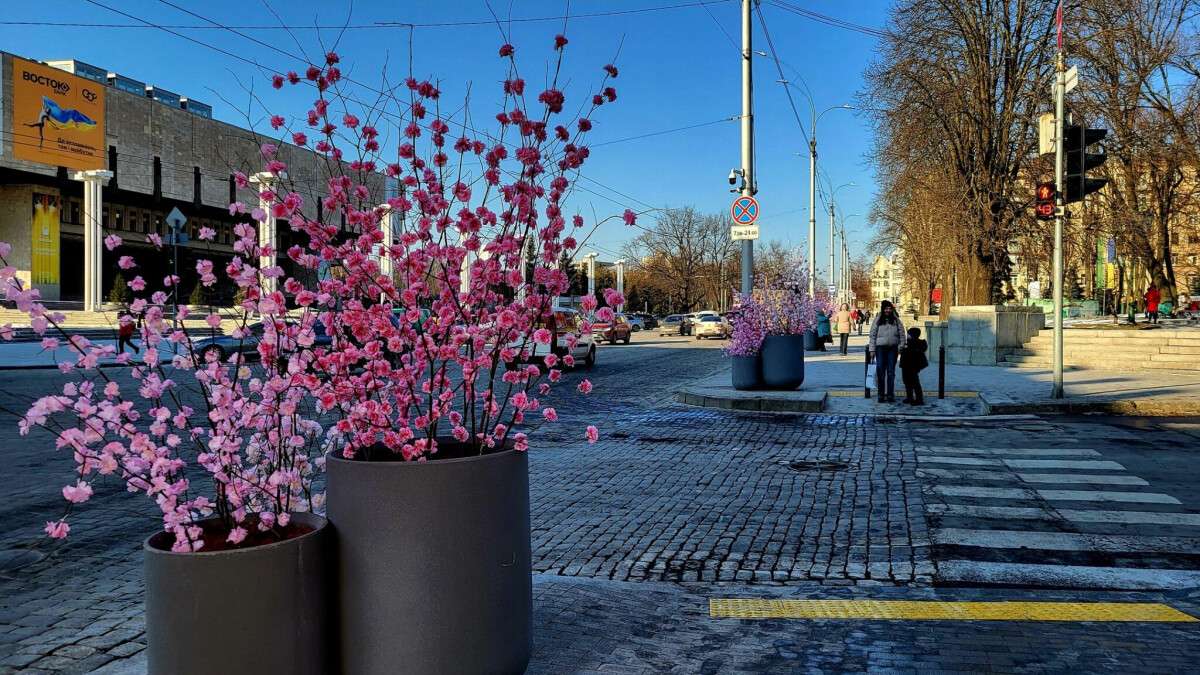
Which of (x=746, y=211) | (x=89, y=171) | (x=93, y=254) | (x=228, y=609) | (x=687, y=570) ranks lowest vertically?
(x=687, y=570)

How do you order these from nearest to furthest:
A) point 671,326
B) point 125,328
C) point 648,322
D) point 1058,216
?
1. point 125,328
2. point 1058,216
3. point 671,326
4. point 648,322

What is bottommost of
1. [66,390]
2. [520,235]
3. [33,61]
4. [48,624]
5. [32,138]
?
[48,624]

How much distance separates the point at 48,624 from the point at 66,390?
2.07m

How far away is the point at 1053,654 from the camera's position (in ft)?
12.9

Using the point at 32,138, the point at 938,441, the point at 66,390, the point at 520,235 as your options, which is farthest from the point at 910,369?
the point at 32,138

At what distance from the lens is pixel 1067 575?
5.24 meters

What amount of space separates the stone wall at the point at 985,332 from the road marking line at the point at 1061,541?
790 inches

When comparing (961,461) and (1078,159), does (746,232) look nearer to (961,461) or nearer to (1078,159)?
(1078,159)

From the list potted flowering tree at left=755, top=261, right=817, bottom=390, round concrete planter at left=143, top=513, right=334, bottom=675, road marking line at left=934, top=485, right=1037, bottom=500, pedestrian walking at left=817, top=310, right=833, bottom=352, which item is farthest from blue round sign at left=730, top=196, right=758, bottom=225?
round concrete planter at left=143, top=513, right=334, bottom=675

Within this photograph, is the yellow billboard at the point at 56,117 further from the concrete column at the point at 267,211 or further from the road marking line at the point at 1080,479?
the concrete column at the point at 267,211

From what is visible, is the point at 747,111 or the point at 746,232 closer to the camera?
the point at 746,232

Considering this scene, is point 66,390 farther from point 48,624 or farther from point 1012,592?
Answer: point 1012,592

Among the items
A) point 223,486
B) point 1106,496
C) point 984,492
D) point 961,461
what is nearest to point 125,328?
point 223,486

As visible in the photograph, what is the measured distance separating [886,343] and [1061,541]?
931 cm
